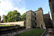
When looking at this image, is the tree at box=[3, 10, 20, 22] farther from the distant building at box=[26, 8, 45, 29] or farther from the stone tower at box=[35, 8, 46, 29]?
the stone tower at box=[35, 8, 46, 29]

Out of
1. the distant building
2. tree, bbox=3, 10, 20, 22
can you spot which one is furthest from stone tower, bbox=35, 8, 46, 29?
tree, bbox=3, 10, 20, 22

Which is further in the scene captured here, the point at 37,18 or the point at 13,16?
the point at 13,16

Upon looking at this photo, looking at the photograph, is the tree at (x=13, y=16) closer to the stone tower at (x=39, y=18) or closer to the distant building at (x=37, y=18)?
the distant building at (x=37, y=18)

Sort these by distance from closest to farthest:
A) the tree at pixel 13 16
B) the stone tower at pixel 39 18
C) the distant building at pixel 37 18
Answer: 1. the distant building at pixel 37 18
2. the stone tower at pixel 39 18
3. the tree at pixel 13 16

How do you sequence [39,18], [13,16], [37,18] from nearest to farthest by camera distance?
[39,18] < [37,18] < [13,16]

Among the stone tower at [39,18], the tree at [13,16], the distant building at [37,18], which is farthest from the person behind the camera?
the tree at [13,16]

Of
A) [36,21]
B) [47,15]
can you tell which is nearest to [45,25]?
[36,21]

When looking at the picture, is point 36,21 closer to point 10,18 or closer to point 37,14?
point 37,14

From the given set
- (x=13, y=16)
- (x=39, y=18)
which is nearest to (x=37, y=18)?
(x=39, y=18)

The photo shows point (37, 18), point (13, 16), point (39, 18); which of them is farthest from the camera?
point (13, 16)

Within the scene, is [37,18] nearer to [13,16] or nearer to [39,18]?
[39,18]

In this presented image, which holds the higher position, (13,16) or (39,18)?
(13,16)

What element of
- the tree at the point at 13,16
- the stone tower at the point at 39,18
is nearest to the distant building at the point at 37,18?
the stone tower at the point at 39,18

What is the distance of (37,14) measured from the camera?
112 feet
